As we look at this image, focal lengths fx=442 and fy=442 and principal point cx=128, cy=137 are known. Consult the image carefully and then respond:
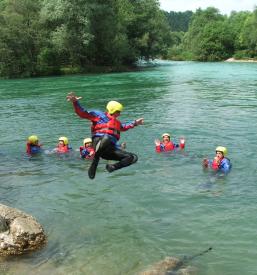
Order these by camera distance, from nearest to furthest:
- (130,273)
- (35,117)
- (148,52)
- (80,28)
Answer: (130,273)
(35,117)
(80,28)
(148,52)

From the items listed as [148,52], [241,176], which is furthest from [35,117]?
[148,52]

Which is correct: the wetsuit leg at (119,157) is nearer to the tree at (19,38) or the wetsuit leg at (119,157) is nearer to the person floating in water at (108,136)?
the person floating in water at (108,136)

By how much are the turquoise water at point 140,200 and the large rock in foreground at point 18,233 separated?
0.25m

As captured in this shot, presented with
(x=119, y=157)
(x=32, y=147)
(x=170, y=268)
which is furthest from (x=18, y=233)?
(x=32, y=147)

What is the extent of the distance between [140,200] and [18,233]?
4.23 m

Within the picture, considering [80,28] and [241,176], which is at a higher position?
[80,28]

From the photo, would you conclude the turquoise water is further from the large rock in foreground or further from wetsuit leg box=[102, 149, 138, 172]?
wetsuit leg box=[102, 149, 138, 172]

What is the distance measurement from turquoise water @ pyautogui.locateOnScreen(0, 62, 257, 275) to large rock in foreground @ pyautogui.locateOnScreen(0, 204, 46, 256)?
0.81ft

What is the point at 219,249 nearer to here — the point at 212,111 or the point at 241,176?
the point at 241,176

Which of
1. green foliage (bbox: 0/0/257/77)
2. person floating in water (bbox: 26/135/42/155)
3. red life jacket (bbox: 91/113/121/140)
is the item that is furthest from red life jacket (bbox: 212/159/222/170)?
green foliage (bbox: 0/0/257/77)

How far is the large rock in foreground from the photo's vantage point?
919 cm

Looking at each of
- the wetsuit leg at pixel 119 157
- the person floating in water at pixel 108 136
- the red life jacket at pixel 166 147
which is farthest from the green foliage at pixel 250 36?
the wetsuit leg at pixel 119 157

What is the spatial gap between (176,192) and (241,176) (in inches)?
105

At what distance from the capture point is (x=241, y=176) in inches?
566
